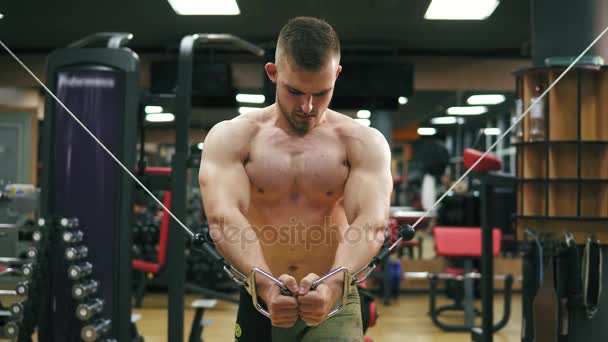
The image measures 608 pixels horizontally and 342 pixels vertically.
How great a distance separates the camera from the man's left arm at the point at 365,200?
3.77ft

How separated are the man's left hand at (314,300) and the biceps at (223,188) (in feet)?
0.79

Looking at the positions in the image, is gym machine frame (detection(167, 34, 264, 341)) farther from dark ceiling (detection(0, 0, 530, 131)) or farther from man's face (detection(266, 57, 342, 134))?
dark ceiling (detection(0, 0, 530, 131))

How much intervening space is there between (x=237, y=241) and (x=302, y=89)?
0.33 metres

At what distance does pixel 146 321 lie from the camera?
452 cm

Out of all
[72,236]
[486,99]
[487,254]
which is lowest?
[487,254]

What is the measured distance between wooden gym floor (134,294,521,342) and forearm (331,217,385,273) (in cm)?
264

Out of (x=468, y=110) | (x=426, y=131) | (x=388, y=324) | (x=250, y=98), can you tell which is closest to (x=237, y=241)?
(x=388, y=324)

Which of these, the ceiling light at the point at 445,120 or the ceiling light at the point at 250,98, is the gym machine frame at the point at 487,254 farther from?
the ceiling light at the point at 445,120

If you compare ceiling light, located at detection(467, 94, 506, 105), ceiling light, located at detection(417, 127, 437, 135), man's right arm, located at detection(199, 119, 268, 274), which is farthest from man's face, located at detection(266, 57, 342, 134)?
ceiling light, located at detection(417, 127, 437, 135)

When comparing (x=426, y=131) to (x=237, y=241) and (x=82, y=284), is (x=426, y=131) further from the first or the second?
(x=237, y=241)

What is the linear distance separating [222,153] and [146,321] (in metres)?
3.63

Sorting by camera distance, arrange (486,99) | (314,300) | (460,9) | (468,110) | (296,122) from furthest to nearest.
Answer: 1. (468,110)
2. (486,99)
3. (460,9)
4. (296,122)
5. (314,300)

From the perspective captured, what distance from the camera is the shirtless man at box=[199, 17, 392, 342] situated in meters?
1.14

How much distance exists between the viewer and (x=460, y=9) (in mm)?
5480
